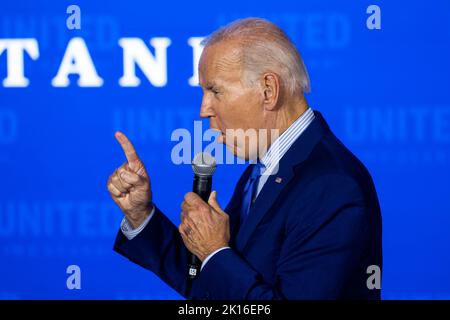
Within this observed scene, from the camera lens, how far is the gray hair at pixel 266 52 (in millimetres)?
1575

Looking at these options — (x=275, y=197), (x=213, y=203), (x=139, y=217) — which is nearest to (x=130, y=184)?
(x=139, y=217)

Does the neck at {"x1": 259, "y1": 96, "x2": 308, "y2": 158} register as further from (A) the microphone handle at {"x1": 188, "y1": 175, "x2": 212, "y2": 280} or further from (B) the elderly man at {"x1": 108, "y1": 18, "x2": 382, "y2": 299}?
(A) the microphone handle at {"x1": 188, "y1": 175, "x2": 212, "y2": 280}

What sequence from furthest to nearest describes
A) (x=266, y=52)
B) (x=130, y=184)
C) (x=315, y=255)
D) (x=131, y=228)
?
1. (x=131, y=228)
2. (x=130, y=184)
3. (x=266, y=52)
4. (x=315, y=255)

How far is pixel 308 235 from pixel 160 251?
468 millimetres

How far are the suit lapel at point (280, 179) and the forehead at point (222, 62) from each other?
19 centimetres

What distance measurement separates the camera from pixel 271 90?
1592mm

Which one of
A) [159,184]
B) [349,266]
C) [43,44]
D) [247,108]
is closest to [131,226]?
[247,108]

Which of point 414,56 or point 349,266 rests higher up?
point 414,56

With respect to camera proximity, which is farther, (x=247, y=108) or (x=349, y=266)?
(x=247, y=108)

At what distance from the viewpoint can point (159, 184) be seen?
291cm

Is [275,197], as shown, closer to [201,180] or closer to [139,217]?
[201,180]

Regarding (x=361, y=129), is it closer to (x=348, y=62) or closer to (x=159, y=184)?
(x=348, y=62)

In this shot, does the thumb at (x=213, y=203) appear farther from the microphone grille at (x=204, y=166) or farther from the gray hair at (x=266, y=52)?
the gray hair at (x=266, y=52)

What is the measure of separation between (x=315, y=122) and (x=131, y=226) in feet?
1.68
